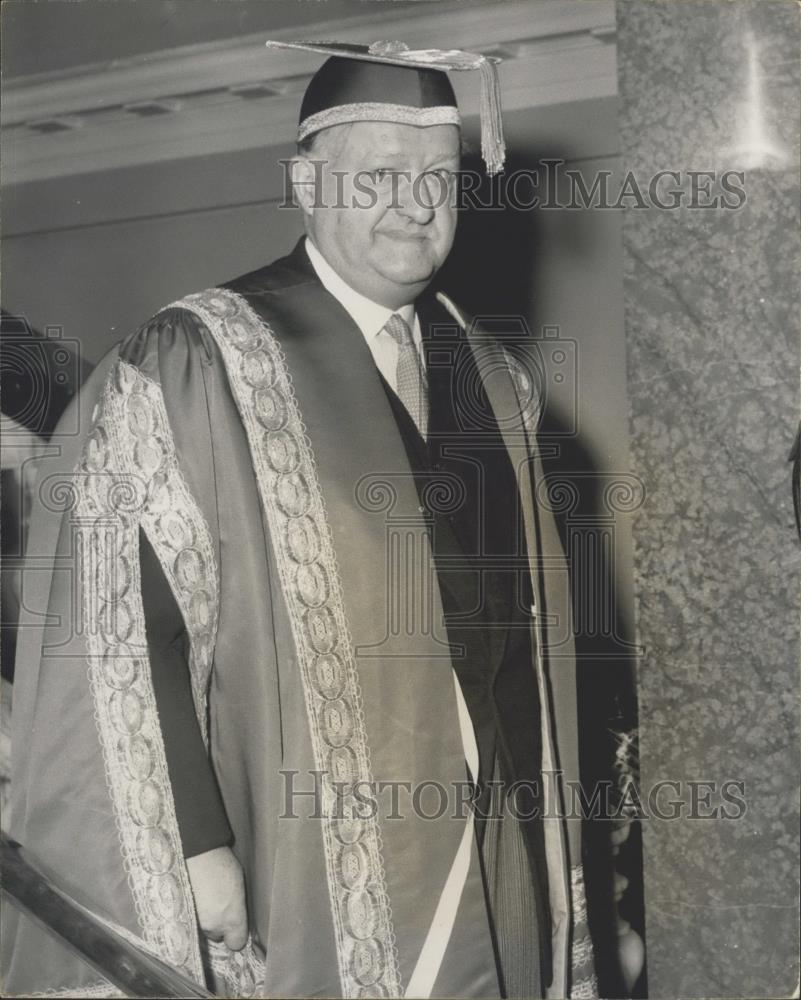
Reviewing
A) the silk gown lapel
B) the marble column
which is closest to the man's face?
the silk gown lapel

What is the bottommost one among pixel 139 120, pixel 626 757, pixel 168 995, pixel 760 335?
pixel 168 995

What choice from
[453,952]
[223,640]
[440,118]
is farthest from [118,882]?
[440,118]

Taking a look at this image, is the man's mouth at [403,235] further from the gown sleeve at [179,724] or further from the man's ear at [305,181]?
the gown sleeve at [179,724]

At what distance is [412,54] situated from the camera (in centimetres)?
196

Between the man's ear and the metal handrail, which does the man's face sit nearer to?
the man's ear

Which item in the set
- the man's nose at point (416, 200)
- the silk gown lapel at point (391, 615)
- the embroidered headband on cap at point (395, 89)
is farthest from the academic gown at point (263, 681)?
the embroidered headband on cap at point (395, 89)

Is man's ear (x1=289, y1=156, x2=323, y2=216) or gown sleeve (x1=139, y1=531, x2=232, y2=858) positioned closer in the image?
gown sleeve (x1=139, y1=531, x2=232, y2=858)

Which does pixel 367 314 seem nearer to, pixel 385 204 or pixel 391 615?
pixel 385 204

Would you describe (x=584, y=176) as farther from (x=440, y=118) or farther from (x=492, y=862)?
(x=492, y=862)

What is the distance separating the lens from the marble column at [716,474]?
6.59ft

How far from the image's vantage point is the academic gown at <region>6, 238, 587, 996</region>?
1880 millimetres

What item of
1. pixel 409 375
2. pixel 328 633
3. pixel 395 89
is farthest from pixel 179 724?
pixel 395 89

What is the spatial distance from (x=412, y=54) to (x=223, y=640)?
3.10 feet

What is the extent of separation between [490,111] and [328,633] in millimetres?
847
